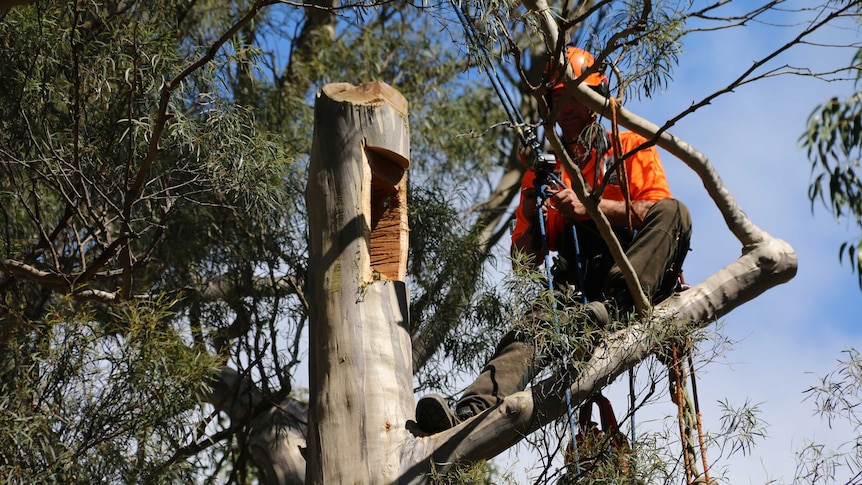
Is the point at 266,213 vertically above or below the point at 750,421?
above

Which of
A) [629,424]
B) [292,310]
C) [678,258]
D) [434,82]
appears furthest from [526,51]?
[629,424]

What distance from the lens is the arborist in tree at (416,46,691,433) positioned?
412cm

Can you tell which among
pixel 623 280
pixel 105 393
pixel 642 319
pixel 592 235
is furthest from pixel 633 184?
pixel 105 393

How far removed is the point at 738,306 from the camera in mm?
4578

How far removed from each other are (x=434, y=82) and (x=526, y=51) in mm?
959

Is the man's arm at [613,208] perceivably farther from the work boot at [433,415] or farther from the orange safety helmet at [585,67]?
the work boot at [433,415]

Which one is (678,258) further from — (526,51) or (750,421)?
(526,51)

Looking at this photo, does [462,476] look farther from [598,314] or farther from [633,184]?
[633,184]

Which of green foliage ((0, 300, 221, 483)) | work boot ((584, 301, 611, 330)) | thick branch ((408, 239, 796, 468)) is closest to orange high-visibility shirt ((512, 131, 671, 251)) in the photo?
thick branch ((408, 239, 796, 468))

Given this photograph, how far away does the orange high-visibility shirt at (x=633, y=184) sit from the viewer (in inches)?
185

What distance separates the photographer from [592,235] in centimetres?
480

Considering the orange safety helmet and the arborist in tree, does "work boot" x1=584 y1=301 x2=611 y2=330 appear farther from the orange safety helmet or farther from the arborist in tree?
the orange safety helmet

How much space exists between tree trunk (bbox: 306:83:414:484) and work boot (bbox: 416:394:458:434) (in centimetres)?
6

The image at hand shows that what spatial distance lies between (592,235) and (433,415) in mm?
1250
